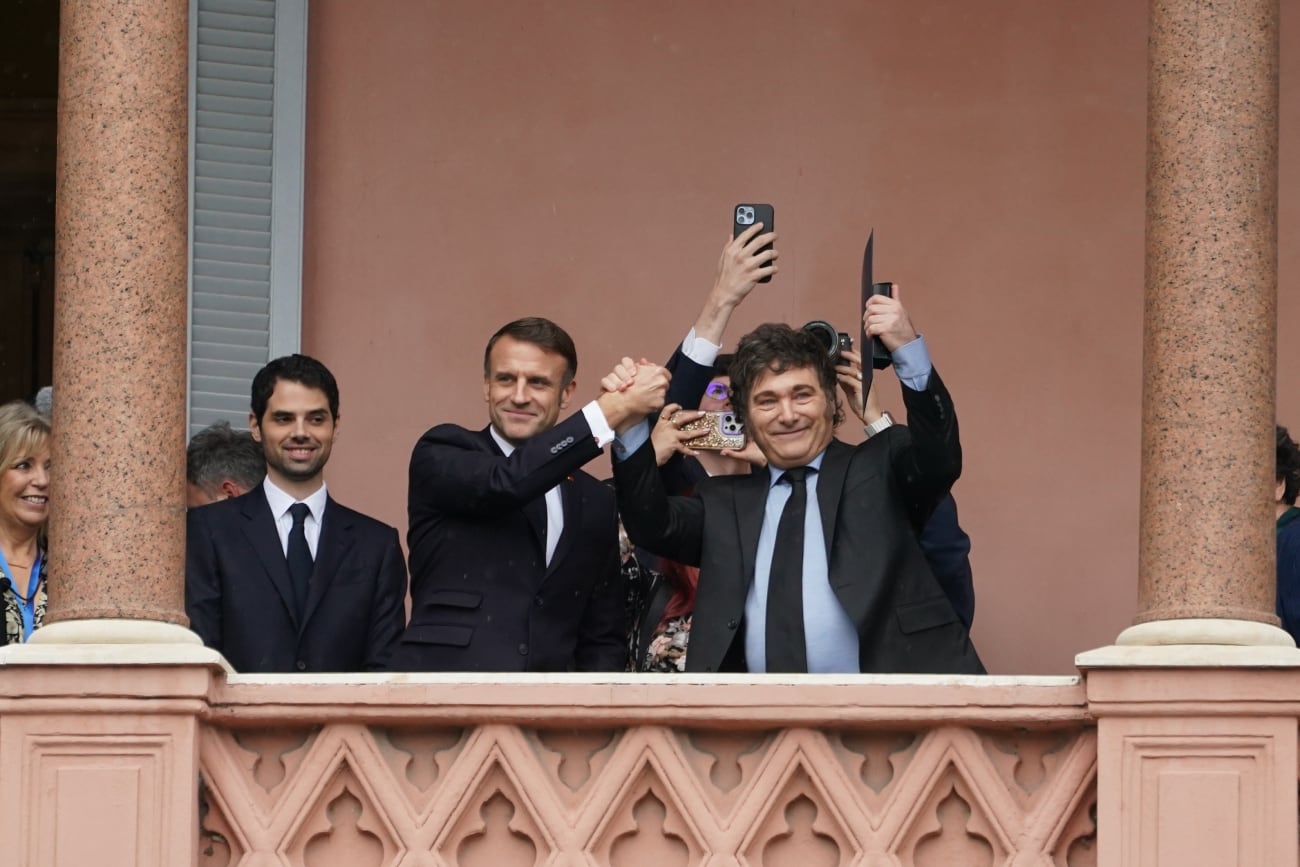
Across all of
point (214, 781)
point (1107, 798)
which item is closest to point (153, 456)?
point (214, 781)

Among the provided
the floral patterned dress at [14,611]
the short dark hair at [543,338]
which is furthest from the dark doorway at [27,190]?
the short dark hair at [543,338]

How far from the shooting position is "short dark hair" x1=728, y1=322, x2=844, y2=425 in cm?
793

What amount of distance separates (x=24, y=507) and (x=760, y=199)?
9.88 ft

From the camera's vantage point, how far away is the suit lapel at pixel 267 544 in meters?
8.19

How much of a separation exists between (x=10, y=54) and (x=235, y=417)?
2.81m

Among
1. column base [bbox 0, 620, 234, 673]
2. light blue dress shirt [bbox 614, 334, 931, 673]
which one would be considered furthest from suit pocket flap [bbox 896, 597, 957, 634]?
column base [bbox 0, 620, 234, 673]

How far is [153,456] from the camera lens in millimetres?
7609

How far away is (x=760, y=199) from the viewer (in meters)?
10.5

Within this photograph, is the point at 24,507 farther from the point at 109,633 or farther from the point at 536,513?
the point at 536,513

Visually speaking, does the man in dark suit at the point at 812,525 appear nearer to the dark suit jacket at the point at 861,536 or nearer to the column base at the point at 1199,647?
the dark suit jacket at the point at 861,536

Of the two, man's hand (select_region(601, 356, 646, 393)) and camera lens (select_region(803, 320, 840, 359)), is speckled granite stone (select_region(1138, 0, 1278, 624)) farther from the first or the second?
man's hand (select_region(601, 356, 646, 393))

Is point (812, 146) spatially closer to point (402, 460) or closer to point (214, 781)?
point (402, 460)

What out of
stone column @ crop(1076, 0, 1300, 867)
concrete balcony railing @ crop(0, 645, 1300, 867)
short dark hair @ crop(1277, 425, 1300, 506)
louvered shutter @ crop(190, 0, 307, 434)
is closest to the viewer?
stone column @ crop(1076, 0, 1300, 867)

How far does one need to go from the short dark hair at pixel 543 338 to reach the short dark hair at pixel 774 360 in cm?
54
